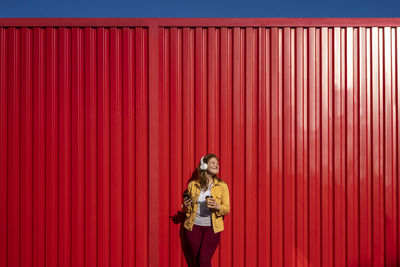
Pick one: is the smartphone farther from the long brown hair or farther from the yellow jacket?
the long brown hair

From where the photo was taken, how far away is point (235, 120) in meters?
4.56

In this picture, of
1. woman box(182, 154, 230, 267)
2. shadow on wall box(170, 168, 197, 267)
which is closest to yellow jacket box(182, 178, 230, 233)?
woman box(182, 154, 230, 267)

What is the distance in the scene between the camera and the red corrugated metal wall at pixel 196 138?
456cm

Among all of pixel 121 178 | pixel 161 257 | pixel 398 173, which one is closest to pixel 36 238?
pixel 121 178

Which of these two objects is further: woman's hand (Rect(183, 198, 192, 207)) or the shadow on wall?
the shadow on wall

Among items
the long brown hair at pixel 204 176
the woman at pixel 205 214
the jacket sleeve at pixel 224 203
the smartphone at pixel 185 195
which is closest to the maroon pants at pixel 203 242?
the woman at pixel 205 214

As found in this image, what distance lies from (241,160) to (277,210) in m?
0.89

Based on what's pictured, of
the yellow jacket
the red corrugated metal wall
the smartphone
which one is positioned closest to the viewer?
the yellow jacket

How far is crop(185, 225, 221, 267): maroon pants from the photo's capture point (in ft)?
13.8

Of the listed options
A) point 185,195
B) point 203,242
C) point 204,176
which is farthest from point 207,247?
point 204,176

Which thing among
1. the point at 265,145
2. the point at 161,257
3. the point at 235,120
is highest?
the point at 235,120

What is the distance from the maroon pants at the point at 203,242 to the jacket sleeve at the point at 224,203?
11.1 inches

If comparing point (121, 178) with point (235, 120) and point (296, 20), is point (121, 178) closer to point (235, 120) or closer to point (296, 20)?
point (235, 120)

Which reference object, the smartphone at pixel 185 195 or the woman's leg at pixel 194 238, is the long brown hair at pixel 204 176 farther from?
the woman's leg at pixel 194 238
